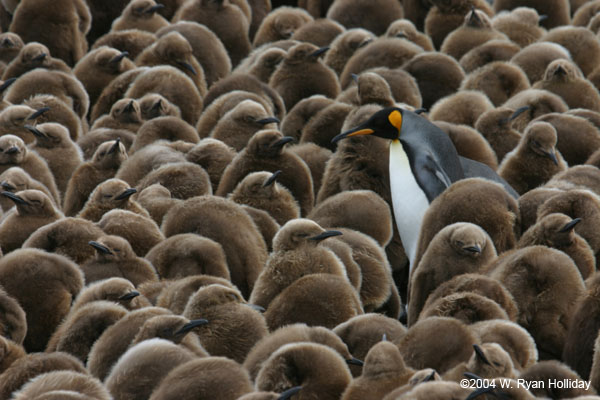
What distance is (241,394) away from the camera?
12.8 feet

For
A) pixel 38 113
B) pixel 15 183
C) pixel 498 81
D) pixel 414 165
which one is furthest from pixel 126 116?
pixel 498 81

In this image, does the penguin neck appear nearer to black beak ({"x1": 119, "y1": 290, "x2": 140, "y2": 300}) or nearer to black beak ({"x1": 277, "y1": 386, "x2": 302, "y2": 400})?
black beak ({"x1": 119, "y1": 290, "x2": 140, "y2": 300})

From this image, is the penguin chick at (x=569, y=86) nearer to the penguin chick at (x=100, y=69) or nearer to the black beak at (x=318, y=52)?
the black beak at (x=318, y=52)

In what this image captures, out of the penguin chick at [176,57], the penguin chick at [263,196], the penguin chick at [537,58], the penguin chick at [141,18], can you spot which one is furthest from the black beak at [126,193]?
the penguin chick at [141,18]

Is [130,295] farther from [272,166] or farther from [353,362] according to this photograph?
[272,166]

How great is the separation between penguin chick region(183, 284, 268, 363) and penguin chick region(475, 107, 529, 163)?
325 centimetres

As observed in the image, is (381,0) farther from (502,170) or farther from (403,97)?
(502,170)

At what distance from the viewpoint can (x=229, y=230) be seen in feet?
19.2

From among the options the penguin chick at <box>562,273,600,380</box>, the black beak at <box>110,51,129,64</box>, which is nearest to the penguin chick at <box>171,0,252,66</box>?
the black beak at <box>110,51,129,64</box>

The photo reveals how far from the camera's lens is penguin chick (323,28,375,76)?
369 inches

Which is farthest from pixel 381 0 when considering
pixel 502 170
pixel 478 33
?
pixel 502 170

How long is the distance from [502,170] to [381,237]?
3.60 ft

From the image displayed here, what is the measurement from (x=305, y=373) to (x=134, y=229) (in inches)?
81.6

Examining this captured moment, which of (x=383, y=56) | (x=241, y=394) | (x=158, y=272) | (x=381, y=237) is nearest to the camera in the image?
(x=241, y=394)
